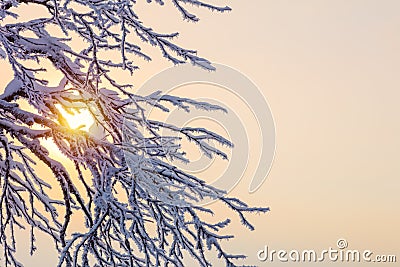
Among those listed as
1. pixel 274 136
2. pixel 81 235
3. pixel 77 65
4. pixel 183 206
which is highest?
pixel 77 65

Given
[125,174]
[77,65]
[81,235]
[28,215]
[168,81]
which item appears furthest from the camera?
[28,215]

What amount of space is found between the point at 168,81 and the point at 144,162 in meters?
1.00

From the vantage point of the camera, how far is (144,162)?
11.8 feet

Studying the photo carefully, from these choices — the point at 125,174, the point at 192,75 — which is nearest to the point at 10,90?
the point at 125,174

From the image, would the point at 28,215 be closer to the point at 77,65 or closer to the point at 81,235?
the point at 77,65

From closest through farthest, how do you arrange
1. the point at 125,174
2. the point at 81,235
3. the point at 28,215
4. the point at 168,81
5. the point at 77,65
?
the point at 81,235
the point at 125,174
the point at 168,81
the point at 77,65
the point at 28,215

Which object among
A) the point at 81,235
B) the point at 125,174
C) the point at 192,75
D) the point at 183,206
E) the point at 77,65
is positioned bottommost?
the point at 81,235

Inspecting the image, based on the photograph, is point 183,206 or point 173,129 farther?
point 173,129

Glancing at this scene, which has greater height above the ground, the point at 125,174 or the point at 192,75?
the point at 192,75

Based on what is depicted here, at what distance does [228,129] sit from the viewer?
440 centimetres

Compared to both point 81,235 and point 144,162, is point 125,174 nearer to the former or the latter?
point 144,162

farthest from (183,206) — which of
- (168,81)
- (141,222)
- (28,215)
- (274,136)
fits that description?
(28,215)

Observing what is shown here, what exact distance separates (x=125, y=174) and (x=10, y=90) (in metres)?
1.31

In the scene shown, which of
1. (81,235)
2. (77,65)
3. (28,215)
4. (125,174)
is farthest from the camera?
(28,215)
